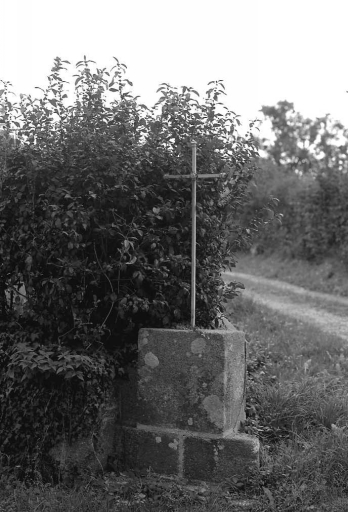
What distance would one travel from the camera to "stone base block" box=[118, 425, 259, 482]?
12.9ft

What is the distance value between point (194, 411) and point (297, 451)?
686 millimetres

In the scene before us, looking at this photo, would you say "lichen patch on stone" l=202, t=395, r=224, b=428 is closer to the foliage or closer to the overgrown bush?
the overgrown bush

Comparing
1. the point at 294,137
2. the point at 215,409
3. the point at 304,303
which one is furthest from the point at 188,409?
the point at 294,137

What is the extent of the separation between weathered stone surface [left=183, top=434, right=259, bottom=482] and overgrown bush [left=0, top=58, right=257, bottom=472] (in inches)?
26.1

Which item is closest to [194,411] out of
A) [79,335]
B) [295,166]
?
[79,335]

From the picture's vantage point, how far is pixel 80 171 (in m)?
4.05

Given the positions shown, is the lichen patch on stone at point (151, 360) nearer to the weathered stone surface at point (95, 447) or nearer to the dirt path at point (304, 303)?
the weathered stone surface at point (95, 447)

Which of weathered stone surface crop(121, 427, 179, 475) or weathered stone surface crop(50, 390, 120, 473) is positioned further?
weathered stone surface crop(121, 427, 179, 475)

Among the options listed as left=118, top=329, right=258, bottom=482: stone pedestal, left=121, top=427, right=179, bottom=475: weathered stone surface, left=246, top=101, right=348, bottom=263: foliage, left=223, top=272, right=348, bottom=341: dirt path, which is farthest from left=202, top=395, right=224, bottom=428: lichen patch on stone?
left=246, top=101, right=348, bottom=263: foliage

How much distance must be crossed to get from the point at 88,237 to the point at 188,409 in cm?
122

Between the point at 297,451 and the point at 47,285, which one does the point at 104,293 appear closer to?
the point at 47,285

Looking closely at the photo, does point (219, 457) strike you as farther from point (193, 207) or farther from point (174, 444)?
point (193, 207)

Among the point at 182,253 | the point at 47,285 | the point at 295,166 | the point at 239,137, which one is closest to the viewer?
the point at 47,285

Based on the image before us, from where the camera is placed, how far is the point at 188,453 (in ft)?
13.2
